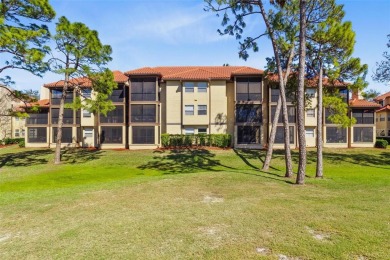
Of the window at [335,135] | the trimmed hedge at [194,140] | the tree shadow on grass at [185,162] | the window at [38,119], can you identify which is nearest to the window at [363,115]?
the window at [335,135]

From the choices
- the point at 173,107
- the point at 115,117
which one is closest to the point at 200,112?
the point at 173,107

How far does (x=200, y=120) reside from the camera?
35594mm

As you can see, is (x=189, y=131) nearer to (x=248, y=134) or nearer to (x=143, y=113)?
(x=143, y=113)

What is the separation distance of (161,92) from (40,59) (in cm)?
1858

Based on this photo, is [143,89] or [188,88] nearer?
[143,89]

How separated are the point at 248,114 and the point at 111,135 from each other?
1887 centimetres

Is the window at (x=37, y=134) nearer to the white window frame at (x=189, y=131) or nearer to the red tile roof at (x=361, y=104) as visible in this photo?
the white window frame at (x=189, y=131)

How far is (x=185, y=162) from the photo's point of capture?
26.0 m

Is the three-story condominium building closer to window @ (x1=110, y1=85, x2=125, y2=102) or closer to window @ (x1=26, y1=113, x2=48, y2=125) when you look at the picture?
window @ (x1=110, y1=85, x2=125, y2=102)

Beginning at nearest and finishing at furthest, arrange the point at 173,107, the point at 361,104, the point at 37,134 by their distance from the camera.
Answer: the point at 173,107 → the point at 361,104 → the point at 37,134

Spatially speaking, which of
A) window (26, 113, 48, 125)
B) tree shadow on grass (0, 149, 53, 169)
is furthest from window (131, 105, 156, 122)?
window (26, 113, 48, 125)

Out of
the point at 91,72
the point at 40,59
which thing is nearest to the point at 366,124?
the point at 91,72

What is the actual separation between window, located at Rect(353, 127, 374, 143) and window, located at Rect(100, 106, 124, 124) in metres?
32.9

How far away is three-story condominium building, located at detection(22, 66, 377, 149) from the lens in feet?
115
